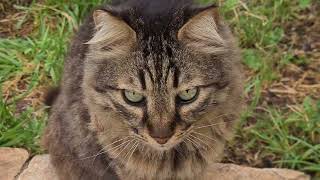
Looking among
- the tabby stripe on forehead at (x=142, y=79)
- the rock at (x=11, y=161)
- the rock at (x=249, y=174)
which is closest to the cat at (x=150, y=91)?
the tabby stripe on forehead at (x=142, y=79)

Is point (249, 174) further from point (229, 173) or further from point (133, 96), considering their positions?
point (133, 96)

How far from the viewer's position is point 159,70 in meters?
1.90

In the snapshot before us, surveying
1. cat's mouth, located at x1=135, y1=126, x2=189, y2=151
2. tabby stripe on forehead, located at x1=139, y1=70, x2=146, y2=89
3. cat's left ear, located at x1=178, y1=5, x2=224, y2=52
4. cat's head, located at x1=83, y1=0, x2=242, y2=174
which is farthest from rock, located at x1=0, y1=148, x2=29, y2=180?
cat's left ear, located at x1=178, y1=5, x2=224, y2=52

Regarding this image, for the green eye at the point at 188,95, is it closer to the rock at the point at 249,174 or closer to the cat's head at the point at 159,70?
the cat's head at the point at 159,70

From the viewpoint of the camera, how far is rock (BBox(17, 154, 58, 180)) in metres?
2.61

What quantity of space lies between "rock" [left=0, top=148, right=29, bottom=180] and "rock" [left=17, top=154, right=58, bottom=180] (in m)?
0.04

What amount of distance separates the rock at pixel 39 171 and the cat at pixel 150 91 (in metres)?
0.33

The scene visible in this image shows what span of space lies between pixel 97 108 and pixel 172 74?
36 centimetres

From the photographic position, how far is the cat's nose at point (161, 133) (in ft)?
6.33

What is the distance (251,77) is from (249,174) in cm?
65

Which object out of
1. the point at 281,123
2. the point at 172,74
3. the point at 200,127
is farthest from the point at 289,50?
the point at 172,74

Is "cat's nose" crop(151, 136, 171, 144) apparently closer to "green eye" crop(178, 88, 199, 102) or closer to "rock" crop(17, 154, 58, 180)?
"green eye" crop(178, 88, 199, 102)

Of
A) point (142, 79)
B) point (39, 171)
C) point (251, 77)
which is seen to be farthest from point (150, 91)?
point (251, 77)

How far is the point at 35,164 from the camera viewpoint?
267 cm
